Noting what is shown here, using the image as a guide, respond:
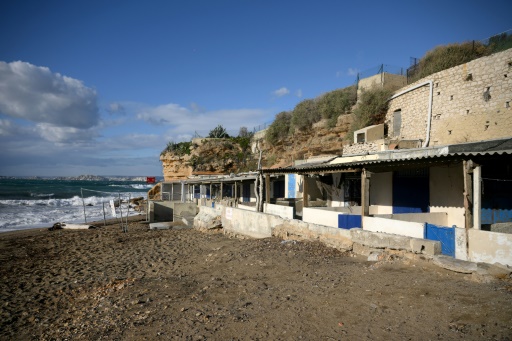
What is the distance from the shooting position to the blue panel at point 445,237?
773cm

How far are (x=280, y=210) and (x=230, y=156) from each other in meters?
27.0

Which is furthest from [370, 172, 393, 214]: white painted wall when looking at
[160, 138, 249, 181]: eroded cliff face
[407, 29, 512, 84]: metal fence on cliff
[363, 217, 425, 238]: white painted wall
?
[160, 138, 249, 181]: eroded cliff face

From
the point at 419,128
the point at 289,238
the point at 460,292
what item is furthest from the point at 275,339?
the point at 419,128

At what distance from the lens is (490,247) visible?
6.93 m

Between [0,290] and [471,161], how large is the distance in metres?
14.6

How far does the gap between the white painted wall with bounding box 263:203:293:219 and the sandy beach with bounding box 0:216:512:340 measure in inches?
65.0

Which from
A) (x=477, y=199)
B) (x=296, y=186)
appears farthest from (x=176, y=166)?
(x=477, y=199)

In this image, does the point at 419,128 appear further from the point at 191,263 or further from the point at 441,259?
the point at 191,263

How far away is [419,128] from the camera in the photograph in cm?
1853

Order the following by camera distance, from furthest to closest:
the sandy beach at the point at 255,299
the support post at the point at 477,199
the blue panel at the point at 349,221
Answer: the blue panel at the point at 349,221 → the support post at the point at 477,199 → the sandy beach at the point at 255,299

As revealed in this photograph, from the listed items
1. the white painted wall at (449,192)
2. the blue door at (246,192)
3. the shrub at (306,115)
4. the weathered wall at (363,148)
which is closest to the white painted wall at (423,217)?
the white painted wall at (449,192)

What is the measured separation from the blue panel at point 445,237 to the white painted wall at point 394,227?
28 centimetres

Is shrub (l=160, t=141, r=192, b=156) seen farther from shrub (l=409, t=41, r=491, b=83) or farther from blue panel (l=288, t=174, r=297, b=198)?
shrub (l=409, t=41, r=491, b=83)

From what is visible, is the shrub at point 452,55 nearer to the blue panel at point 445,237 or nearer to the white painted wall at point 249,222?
the blue panel at point 445,237
